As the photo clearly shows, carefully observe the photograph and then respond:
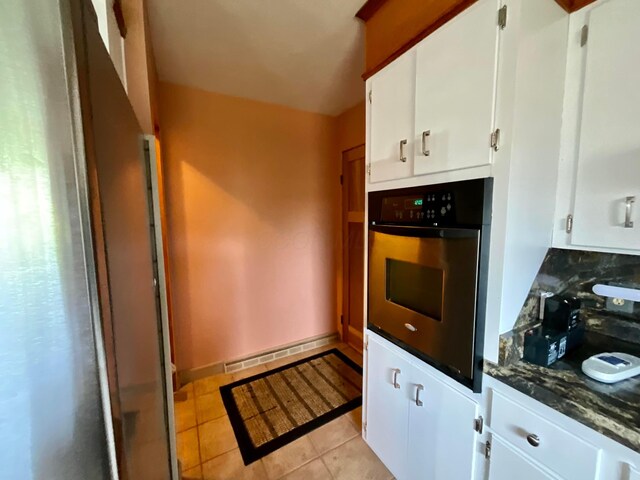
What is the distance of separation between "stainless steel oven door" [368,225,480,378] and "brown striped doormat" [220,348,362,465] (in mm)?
944

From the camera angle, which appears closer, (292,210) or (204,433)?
(204,433)

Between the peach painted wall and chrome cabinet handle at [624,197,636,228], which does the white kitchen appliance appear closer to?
chrome cabinet handle at [624,197,636,228]

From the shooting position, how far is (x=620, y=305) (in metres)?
1.06

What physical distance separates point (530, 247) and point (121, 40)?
1.81 m

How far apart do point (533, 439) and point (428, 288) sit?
562 millimetres

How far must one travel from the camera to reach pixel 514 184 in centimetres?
87

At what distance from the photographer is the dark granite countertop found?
2.20ft

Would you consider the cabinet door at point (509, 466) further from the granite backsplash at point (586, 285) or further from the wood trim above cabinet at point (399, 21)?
the wood trim above cabinet at point (399, 21)

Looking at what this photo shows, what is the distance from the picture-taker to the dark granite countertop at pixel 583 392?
0.67 m

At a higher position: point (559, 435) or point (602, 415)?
point (602, 415)

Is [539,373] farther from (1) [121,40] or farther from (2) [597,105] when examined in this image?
(1) [121,40]

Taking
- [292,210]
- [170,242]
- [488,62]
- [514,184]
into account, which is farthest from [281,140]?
[514,184]

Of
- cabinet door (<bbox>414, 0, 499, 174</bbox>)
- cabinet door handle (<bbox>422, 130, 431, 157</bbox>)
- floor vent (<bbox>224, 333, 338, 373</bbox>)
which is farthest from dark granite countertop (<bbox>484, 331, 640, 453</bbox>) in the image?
floor vent (<bbox>224, 333, 338, 373</bbox>)

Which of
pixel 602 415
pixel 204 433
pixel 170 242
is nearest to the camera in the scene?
pixel 602 415
